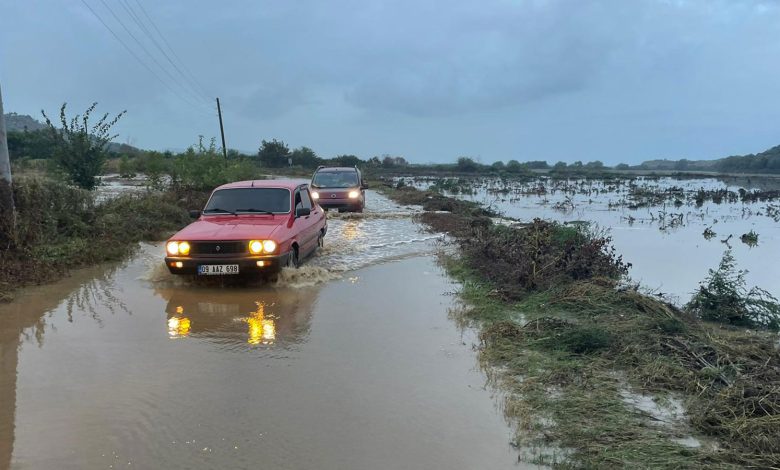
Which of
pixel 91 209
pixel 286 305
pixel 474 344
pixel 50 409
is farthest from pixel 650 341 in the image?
Result: pixel 91 209

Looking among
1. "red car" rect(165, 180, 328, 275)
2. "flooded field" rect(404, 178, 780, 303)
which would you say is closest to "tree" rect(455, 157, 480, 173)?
"flooded field" rect(404, 178, 780, 303)

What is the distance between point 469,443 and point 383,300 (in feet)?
13.8

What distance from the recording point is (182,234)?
8211 millimetres

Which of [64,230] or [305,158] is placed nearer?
[64,230]

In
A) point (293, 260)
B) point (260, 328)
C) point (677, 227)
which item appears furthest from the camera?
point (677, 227)

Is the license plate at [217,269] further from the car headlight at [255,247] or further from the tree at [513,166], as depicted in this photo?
the tree at [513,166]

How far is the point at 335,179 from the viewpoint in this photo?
19250mm

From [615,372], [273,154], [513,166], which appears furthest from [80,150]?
[513,166]

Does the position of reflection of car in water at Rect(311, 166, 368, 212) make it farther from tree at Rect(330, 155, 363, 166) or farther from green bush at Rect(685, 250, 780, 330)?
tree at Rect(330, 155, 363, 166)

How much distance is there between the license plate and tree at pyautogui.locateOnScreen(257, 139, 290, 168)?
6027cm

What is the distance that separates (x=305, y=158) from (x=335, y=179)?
52.8 meters

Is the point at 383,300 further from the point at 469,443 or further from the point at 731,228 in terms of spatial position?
the point at 731,228

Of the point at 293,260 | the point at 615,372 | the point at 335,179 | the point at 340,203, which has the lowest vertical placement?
the point at 615,372

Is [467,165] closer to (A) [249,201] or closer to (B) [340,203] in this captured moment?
(B) [340,203]
